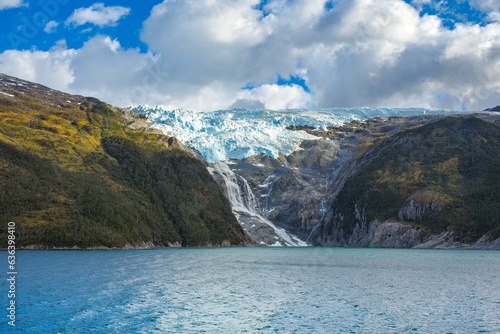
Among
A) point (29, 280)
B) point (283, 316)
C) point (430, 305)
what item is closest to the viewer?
point (283, 316)

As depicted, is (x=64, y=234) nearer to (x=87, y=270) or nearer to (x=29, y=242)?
(x=29, y=242)

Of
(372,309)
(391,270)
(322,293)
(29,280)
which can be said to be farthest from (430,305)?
(29,280)

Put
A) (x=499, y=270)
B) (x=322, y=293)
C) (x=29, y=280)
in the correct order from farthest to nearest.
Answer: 1. (x=499, y=270)
2. (x=29, y=280)
3. (x=322, y=293)

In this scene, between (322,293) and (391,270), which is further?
(391,270)

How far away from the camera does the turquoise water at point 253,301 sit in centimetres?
5316

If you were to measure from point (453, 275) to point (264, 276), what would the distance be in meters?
35.8

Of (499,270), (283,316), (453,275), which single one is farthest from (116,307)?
(499,270)

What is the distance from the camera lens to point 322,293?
75.8 metres

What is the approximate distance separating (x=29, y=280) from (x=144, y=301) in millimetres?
28307

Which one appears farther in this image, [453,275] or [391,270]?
[391,270]

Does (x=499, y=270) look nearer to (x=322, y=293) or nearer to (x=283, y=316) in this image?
(x=322, y=293)

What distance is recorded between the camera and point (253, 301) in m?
69.0

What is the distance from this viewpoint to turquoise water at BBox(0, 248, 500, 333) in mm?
53156

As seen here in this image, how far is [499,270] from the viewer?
106375mm
